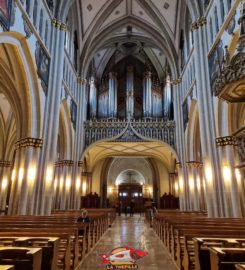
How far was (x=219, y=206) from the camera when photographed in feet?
33.0

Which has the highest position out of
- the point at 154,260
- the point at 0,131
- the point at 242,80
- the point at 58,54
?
the point at 58,54

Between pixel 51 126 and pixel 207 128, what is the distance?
7.32 m

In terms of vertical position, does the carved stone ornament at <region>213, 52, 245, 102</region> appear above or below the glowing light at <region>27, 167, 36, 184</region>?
above

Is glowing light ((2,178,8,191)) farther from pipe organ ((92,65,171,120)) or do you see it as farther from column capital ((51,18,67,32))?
column capital ((51,18,67,32))

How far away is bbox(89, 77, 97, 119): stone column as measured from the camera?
20266mm

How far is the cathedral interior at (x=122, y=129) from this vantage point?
575 centimetres

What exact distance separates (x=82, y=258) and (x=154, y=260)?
169 centimetres

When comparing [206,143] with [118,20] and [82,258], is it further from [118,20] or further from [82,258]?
[118,20]

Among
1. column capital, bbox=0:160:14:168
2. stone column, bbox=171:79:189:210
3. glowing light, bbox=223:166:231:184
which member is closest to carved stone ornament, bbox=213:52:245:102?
glowing light, bbox=223:166:231:184

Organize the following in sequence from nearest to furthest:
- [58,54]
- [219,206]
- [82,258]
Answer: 1. [82,258]
2. [219,206]
3. [58,54]

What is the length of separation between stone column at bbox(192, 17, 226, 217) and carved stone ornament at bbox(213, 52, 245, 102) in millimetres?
3898

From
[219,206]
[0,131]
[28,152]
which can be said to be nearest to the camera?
[219,206]

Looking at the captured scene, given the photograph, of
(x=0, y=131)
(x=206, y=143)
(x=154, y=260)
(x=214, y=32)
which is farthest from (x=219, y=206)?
(x=0, y=131)

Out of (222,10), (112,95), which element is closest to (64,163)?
(112,95)
